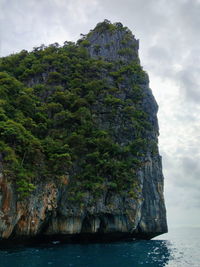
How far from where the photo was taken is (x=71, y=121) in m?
29.0

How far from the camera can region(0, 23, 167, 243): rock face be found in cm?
2042

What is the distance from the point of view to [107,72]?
3803 cm

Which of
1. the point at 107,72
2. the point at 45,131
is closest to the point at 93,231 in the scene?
the point at 45,131

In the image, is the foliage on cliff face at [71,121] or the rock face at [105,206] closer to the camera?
the rock face at [105,206]

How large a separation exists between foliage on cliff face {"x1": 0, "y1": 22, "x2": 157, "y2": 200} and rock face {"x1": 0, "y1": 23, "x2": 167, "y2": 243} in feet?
1.48

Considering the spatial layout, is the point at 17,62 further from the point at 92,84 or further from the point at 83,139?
the point at 83,139

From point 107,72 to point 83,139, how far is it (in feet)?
49.3

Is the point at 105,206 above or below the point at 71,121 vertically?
below

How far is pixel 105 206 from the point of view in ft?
85.1

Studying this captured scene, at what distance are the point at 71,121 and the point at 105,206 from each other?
1035cm

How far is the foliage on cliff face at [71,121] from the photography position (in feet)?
73.8

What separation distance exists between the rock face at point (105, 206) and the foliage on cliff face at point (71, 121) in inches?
17.7

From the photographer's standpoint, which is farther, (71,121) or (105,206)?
(71,121)

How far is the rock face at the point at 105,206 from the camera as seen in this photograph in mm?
20422
